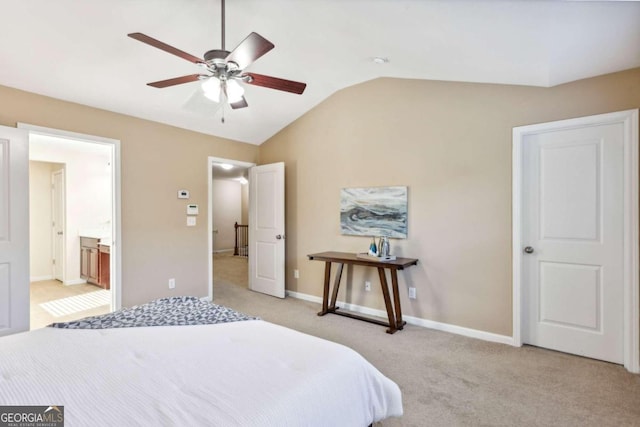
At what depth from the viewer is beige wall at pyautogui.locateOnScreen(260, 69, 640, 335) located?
3031mm

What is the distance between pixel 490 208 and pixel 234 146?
3629 mm

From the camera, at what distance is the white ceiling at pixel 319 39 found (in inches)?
83.2

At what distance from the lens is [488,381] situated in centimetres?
242

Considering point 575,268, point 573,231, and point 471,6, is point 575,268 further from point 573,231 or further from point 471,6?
point 471,6

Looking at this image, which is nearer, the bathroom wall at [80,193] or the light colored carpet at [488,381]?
the light colored carpet at [488,381]

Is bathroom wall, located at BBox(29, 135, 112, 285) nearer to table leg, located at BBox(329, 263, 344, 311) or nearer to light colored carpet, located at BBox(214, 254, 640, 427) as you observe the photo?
table leg, located at BBox(329, 263, 344, 311)

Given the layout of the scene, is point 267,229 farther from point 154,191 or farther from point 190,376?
point 190,376

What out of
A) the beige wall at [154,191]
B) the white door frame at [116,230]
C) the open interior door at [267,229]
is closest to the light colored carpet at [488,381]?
the open interior door at [267,229]

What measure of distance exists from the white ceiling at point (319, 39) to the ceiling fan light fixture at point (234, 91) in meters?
0.25

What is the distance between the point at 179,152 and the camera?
4258 millimetres

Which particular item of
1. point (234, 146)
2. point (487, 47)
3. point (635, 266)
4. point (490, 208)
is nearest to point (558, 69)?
point (487, 47)

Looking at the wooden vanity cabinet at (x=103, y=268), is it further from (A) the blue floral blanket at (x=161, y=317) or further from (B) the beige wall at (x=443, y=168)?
(A) the blue floral blanket at (x=161, y=317)

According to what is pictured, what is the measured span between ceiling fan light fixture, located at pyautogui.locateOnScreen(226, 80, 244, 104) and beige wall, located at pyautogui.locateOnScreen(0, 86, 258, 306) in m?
2.10

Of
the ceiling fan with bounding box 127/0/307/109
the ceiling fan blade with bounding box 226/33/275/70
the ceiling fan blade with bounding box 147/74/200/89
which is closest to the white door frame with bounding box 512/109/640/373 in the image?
the ceiling fan with bounding box 127/0/307/109
